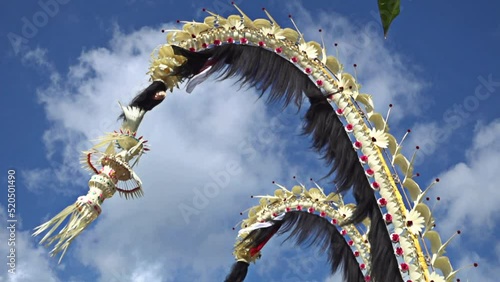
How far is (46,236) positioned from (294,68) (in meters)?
3.16

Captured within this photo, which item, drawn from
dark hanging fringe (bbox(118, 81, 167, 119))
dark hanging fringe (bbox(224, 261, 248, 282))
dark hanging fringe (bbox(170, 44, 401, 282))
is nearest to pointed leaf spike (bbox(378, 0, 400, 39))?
dark hanging fringe (bbox(170, 44, 401, 282))

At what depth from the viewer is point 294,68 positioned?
20.2 feet

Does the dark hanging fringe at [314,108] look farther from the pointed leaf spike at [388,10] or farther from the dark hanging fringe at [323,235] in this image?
the pointed leaf spike at [388,10]

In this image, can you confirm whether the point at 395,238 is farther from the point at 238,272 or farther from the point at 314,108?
the point at 238,272

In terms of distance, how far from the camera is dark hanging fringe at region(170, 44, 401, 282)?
5.20 m

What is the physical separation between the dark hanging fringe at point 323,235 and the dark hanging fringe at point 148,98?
7.95 feet

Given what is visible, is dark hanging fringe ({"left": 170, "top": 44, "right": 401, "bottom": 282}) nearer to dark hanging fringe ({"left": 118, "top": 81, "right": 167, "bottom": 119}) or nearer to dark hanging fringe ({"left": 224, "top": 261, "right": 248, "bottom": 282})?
dark hanging fringe ({"left": 118, "top": 81, "right": 167, "bottom": 119})

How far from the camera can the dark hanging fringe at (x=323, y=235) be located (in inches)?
275

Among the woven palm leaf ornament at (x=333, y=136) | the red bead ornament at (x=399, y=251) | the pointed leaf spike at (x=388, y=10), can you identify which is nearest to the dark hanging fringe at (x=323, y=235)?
the woven palm leaf ornament at (x=333, y=136)

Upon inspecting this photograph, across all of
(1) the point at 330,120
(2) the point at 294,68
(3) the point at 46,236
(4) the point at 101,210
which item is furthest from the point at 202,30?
(3) the point at 46,236

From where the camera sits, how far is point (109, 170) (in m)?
5.61

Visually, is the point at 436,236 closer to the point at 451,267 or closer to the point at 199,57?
the point at 451,267

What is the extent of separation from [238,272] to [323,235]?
87.3 inches

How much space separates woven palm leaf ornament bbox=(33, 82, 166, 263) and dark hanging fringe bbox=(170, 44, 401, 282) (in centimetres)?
66
